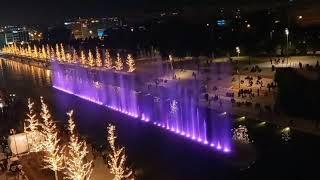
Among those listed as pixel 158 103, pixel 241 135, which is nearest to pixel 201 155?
pixel 241 135

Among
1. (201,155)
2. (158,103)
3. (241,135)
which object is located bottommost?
(201,155)

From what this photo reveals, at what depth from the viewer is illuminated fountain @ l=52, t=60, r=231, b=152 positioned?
982 inches

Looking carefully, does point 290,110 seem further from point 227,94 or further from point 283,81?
point 227,94

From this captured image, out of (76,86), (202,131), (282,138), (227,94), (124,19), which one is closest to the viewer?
(282,138)

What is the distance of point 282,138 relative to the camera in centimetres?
2197

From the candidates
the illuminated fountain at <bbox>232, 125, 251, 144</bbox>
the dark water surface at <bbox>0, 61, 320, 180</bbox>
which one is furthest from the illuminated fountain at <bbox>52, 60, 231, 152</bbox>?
the dark water surface at <bbox>0, 61, 320, 180</bbox>

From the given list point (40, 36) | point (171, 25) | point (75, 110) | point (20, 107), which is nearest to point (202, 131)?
point (75, 110)

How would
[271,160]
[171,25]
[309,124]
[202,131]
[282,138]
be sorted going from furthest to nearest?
1. [171,25]
2. [202,131]
3. [309,124]
4. [282,138]
5. [271,160]

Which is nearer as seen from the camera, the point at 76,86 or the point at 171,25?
the point at 76,86

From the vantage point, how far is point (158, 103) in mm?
32969

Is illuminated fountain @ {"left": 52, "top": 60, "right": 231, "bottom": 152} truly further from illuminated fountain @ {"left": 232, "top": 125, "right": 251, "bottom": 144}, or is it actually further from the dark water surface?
the dark water surface

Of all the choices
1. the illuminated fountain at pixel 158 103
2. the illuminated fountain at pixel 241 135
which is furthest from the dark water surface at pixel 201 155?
the illuminated fountain at pixel 158 103

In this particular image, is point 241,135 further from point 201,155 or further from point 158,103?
point 158,103

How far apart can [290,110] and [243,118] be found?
297cm
